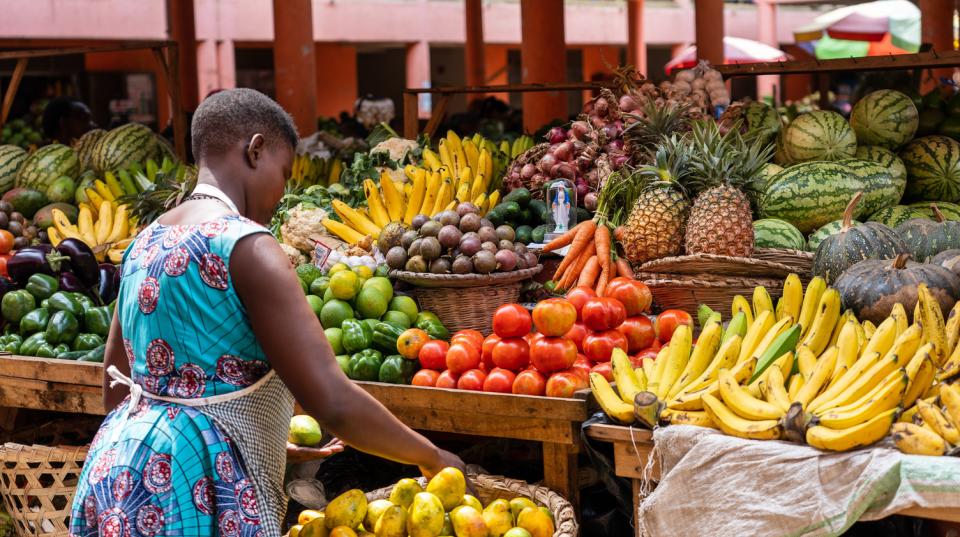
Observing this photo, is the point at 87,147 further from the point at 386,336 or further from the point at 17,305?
the point at 386,336

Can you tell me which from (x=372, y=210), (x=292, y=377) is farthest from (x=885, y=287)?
(x=372, y=210)

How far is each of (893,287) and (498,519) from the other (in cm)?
160

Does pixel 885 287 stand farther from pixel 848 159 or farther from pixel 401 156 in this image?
pixel 401 156

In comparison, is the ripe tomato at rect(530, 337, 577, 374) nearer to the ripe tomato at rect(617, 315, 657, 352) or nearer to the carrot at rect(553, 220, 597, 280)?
the ripe tomato at rect(617, 315, 657, 352)

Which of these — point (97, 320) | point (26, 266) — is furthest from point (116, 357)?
point (26, 266)

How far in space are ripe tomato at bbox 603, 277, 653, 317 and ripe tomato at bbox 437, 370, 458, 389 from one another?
703 millimetres

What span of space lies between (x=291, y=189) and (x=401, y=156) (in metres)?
0.73

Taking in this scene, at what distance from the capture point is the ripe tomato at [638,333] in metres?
4.08

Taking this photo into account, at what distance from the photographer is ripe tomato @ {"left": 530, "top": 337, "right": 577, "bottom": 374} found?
3834 millimetres

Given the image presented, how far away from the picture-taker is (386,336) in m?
4.36

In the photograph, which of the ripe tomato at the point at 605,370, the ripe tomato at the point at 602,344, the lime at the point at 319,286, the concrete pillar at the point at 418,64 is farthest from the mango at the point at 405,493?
the concrete pillar at the point at 418,64

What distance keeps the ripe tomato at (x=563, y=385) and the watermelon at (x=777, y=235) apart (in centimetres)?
136

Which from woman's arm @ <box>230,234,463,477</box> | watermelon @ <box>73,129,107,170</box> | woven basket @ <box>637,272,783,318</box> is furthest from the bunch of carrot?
watermelon @ <box>73,129,107,170</box>

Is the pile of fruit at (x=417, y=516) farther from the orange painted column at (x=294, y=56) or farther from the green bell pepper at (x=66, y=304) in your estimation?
the orange painted column at (x=294, y=56)
